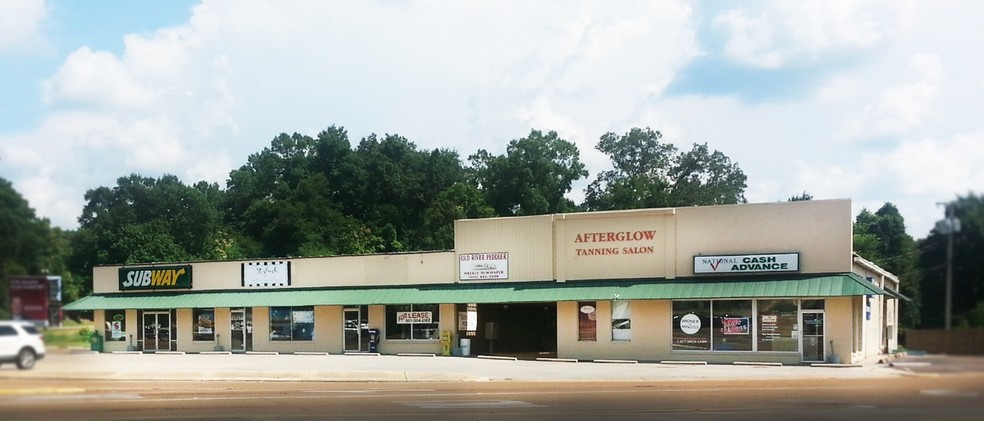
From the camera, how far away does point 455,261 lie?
46312 mm

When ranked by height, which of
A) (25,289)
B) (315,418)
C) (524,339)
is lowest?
(524,339)

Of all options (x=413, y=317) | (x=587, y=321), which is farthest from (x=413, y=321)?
(x=587, y=321)

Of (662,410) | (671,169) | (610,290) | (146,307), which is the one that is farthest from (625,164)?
(146,307)

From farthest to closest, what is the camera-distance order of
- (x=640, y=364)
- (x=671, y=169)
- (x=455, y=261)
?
(x=671, y=169)
(x=455, y=261)
(x=640, y=364)

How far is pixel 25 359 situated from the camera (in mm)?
3488

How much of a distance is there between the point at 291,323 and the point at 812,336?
27101 mm

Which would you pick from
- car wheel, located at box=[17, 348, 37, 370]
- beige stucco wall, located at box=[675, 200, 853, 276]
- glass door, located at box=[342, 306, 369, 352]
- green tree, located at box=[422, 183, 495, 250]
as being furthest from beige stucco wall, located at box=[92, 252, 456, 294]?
car wheel, located at box=[17, 348, 37, 370]

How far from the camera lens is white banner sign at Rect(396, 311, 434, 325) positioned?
154 feet

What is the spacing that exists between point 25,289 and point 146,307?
15.5 feet

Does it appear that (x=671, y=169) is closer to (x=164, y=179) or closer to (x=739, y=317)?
(x=739, y=317)

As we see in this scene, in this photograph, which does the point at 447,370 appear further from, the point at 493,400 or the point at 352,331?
the point at 493,400

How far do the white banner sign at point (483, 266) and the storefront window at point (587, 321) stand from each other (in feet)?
14.1

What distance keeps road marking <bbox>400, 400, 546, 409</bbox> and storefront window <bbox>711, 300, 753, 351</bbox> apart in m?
21.8

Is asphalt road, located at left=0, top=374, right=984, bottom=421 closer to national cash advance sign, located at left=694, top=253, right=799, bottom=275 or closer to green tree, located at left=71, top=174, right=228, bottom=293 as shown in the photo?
green tree, located at left=71, top=174, right=228, bottom=293
